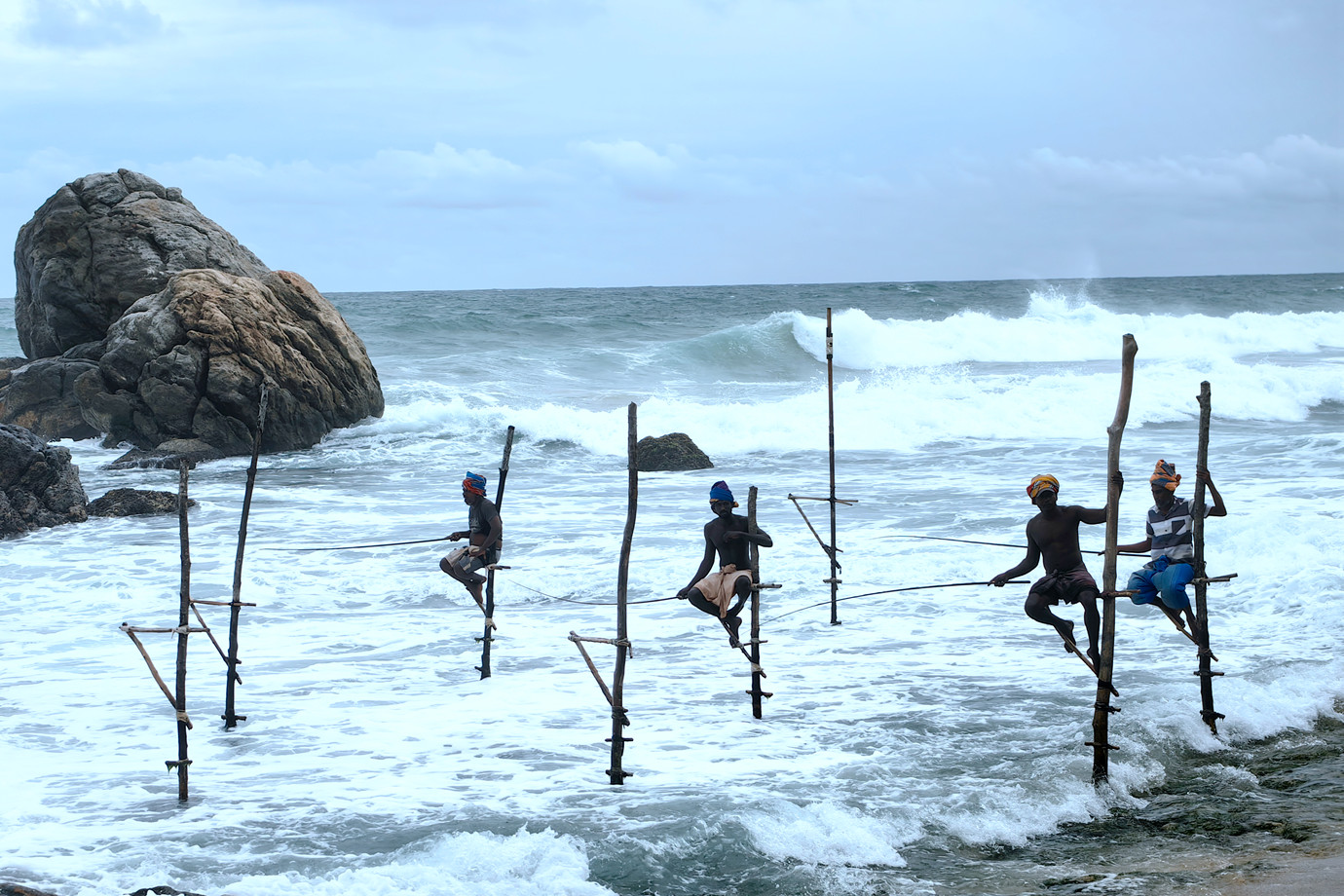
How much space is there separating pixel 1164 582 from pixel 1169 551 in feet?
0.82

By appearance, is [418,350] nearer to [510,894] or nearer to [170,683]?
[170,683]

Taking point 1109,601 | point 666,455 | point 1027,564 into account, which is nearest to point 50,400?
point 666,455

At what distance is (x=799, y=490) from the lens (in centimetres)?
1992

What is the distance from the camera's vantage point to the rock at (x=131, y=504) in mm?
17281

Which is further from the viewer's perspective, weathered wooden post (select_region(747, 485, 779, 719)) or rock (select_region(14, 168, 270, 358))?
rock (select_region(14, 168, 270, 358))

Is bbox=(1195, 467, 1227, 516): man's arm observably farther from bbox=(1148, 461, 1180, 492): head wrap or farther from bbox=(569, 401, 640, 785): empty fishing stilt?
bbox=(569, 401, 640, 785): empty fishing stilt

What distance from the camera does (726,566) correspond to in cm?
937

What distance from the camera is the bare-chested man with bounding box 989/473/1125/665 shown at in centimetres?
870

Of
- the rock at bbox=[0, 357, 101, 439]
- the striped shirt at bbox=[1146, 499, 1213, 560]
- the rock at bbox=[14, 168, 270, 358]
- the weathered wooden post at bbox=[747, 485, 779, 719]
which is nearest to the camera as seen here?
the striped shirt at bbox=[1146, 499, 1213, 560]

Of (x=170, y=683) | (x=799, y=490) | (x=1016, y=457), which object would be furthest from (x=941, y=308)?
(x=170, y=683)

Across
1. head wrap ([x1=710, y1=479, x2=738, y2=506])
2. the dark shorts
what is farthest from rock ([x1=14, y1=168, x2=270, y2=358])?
the dark shorts

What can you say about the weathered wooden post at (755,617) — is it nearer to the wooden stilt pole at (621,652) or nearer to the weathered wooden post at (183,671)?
the wooden stilt pole at (621,652)

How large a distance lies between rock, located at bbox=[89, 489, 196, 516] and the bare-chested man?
1350cm

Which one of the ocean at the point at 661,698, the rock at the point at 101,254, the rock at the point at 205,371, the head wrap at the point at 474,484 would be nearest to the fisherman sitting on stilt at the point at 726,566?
the ocean at the point at 661,698
